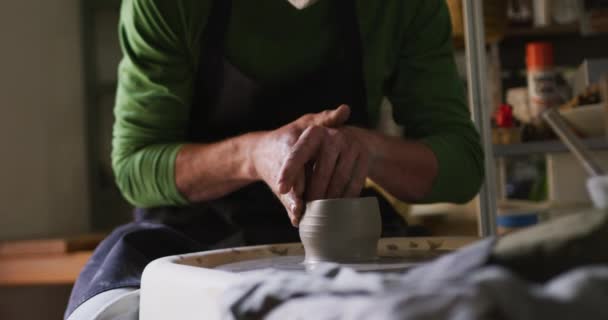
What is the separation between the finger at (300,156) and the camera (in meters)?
0.69

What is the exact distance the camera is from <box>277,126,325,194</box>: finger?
0.69 m

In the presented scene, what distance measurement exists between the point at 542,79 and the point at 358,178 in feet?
2.91

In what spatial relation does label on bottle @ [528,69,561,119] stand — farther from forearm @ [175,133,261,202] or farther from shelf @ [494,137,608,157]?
forearm @ [175,133,261,202]

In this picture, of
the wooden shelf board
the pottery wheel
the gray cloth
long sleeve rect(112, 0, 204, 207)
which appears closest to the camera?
the gray cloth

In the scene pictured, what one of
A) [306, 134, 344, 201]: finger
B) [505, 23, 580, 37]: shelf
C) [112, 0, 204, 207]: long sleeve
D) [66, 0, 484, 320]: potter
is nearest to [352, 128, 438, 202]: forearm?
[66, 0, 484, 320]: potter

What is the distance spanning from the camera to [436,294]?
0.27 m

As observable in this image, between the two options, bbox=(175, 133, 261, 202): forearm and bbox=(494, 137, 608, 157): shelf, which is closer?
bbox=(175, 133, 261, 202): forearm

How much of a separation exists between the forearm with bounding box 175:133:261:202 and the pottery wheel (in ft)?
0.73

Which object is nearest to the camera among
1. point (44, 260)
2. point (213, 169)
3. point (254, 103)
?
point (213, 169)

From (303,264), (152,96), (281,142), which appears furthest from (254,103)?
(303,264)

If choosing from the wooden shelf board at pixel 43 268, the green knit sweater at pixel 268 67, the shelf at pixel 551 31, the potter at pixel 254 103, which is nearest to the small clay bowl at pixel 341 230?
the potter at pixel 254 103

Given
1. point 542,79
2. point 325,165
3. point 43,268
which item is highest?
point 325,165

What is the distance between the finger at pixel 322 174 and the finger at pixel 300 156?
1cm

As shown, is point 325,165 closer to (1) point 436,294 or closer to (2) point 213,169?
(2) point 213,169
